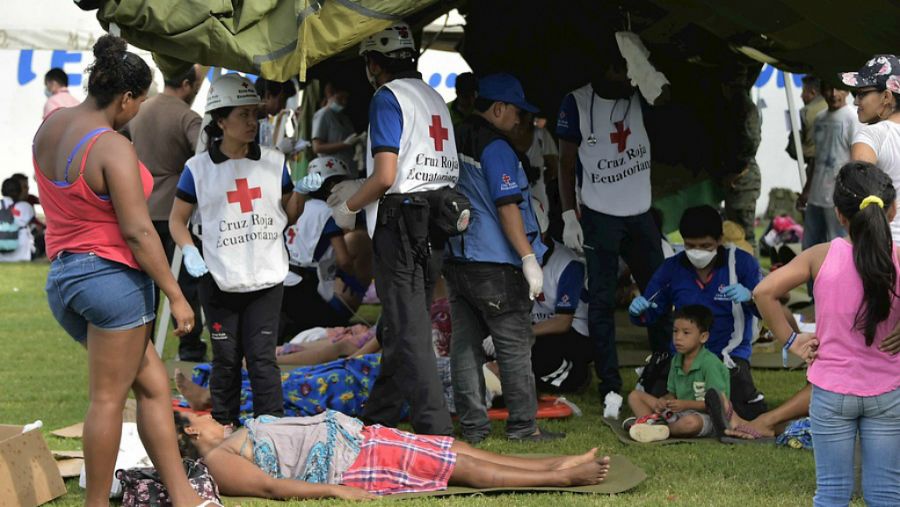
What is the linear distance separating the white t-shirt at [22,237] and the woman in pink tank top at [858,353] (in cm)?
1210

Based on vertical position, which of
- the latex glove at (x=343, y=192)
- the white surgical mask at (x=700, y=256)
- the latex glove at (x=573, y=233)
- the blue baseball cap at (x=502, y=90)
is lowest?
the white surgical mask at (x=700, y=256)

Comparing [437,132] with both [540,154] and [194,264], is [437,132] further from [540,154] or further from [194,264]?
[540,154]

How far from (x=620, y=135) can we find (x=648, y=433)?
171 cm

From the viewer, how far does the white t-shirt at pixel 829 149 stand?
30.6 feet

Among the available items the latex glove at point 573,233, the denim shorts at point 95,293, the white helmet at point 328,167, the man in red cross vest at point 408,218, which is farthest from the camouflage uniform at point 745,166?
the denim shorts at point 95,293

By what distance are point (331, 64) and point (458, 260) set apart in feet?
11.8

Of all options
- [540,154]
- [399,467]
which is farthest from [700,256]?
[399,467]

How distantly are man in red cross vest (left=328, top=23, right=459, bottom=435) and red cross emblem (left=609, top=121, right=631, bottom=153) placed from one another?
1340 millimetres

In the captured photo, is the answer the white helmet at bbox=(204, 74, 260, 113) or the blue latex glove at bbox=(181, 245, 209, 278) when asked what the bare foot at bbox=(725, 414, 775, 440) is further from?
the white helmet at bbox=(204, 74, 260, 113)

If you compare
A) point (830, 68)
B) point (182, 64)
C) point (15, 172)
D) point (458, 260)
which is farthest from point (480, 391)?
point (15, 172)

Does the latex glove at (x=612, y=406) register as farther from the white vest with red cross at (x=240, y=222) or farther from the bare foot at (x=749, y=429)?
the white vest with red cross at (x=240, y=222)

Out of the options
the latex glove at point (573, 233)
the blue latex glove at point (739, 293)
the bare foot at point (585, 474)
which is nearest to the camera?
the bare foot at point (585, 474)

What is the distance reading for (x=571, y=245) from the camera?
682cm

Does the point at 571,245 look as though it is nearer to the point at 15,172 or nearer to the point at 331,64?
the point at 331,64
